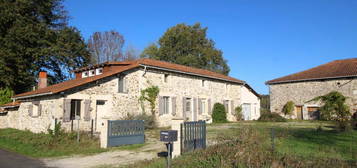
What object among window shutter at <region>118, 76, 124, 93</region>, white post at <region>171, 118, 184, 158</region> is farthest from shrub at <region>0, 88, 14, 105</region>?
white post at <region>171, 118, 184, 158</region>

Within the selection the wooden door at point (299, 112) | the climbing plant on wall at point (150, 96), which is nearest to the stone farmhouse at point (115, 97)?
the climbing plant on wall at point (150, 96)

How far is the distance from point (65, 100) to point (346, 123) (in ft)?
43.7

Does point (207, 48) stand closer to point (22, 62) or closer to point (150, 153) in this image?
point (22, 62)

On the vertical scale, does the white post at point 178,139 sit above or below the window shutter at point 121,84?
below

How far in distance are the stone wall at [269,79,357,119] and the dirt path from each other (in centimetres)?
1996

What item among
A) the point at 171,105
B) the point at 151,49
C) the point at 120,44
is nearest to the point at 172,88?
the point at 171,105

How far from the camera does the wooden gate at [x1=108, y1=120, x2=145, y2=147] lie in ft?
31.9

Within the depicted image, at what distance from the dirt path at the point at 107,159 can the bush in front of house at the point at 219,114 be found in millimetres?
12317

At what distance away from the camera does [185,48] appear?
37969 millimetres

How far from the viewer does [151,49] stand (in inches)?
1515

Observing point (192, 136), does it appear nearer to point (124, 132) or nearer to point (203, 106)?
point (124, 132)

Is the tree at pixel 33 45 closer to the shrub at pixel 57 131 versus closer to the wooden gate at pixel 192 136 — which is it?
the shrub at pixel 57 131

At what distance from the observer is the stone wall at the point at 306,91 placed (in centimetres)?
2215

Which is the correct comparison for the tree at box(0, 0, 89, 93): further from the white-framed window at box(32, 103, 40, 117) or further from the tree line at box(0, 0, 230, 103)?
the white-framed window at box(32, 103, 40, 117)
